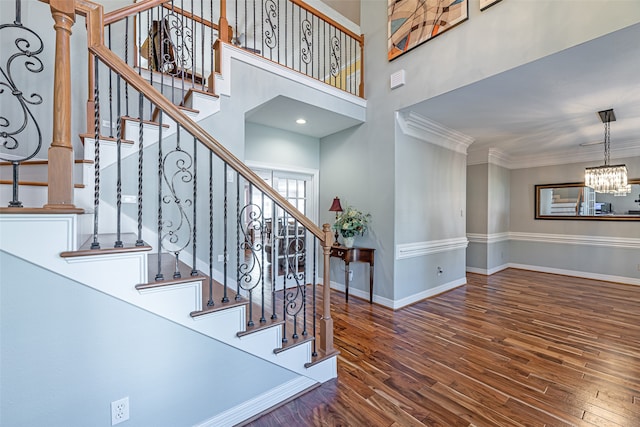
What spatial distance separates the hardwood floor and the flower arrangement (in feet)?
3.38

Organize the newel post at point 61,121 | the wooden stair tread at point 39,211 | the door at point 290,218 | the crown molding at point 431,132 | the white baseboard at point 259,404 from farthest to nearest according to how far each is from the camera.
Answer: the door at point 290,218 → the crown molding at point 431,132 → the white baseboard at point 259,404 → the newel post at point 61,121 → the wooden stair tread at point 39,211

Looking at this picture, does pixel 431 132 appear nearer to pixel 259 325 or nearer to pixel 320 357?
pixel 320 357

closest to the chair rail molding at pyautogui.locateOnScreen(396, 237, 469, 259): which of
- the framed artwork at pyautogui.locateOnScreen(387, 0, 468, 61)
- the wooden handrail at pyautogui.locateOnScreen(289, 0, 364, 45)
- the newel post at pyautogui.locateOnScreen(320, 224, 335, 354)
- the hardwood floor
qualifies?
the hardwood floor

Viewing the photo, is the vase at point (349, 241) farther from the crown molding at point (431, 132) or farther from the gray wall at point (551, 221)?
the gray wall at point (551, 221)

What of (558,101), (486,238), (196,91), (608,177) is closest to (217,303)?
(196,91)

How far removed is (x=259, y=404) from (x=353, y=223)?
2.57 metres

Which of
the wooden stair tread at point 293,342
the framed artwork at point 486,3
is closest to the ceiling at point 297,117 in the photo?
the framed artwork at point 486,3

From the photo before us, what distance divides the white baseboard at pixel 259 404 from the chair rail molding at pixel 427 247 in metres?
2.25

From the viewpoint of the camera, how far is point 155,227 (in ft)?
8.15

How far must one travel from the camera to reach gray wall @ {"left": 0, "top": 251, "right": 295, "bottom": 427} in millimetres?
1155

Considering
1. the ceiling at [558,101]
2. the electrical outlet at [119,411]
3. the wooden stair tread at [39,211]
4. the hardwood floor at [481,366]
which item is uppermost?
the ceiling at [558,101]

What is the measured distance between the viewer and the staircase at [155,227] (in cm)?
123

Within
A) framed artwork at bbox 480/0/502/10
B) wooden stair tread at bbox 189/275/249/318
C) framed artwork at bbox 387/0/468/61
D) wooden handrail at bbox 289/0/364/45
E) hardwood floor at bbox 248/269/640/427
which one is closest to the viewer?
wooden stair tread at bbox 189/275/249/318

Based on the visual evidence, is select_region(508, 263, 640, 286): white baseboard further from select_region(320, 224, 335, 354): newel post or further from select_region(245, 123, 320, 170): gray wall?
select_region(320, 224, 335, 354): newel post
